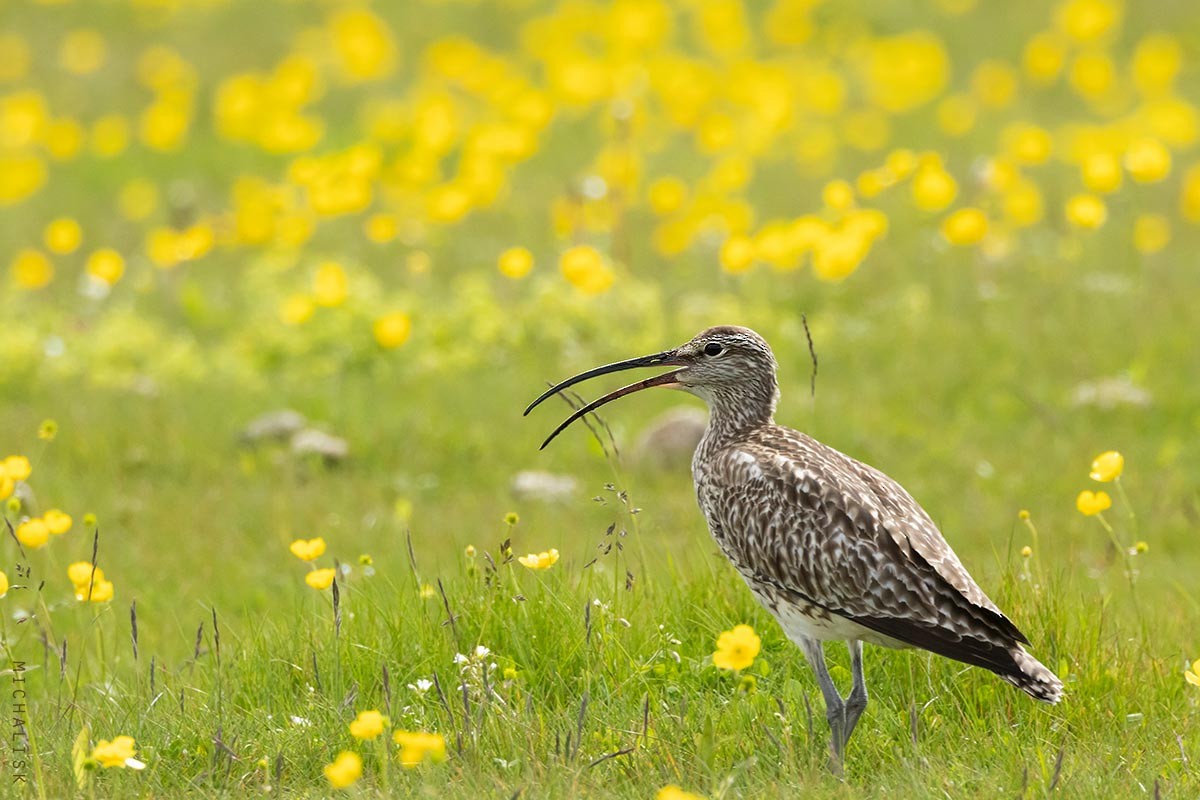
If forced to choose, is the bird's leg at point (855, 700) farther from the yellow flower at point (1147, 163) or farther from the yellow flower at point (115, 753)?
the yellow flower at point (1147, 163)

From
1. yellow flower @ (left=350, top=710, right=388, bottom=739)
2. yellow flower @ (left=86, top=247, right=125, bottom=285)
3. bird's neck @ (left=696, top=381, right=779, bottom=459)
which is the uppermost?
bird's neck @ (left=696, top=381, right=779, bottom=459)

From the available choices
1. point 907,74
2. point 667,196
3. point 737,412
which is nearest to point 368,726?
point 737,412

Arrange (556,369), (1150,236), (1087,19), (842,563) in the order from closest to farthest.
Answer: (842,563) → (556,369) → (1150,236) → (1087,19)

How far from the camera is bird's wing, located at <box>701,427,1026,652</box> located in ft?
16.3

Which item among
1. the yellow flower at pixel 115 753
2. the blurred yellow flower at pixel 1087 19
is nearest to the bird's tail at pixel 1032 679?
the yellow flower at pixel 115 753

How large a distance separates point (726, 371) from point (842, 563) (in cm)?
104

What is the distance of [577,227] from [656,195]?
0.85 m

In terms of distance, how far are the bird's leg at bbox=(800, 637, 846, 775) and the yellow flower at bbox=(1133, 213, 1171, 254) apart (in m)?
7.85

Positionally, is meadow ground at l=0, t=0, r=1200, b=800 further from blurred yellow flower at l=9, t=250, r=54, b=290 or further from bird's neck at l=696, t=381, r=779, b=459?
bird's neck at l=696, t=381, r=779, b=459

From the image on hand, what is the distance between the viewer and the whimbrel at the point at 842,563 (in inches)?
194

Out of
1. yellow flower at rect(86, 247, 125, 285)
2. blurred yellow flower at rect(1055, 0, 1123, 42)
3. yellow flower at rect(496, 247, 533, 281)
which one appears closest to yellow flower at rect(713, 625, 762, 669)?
yellow flower at rect(496, 247, 533, 281)

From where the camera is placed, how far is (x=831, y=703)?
5.12 m

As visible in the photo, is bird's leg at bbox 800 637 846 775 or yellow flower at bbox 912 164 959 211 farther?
yellow flower at bbox 912 164 959 211

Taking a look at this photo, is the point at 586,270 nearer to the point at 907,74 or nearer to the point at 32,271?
the point at 32,271
